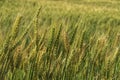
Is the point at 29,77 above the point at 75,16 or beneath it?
beneath

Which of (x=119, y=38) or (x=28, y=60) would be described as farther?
(x=119, y=38)

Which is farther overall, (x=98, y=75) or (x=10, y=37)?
(x=98, y=75)

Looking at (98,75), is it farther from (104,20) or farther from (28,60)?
(104,20)

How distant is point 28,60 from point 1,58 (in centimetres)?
12

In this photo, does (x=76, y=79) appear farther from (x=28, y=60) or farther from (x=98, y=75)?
(x=28, y=60)

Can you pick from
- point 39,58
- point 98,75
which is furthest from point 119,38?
point 39,58

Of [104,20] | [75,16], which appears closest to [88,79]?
[75,16]

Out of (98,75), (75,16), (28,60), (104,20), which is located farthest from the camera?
(104,20)

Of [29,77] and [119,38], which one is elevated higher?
[119,38]

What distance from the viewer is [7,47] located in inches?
42.1

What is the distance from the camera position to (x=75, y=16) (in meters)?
5.02

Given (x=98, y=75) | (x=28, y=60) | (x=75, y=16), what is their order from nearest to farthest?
1. (x=28, y=60)
2. (x=98, y=75)
3. (x=75, y=16)

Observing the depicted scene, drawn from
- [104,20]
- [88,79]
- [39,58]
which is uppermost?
[104,20]

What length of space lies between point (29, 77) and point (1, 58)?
0.45 feet
